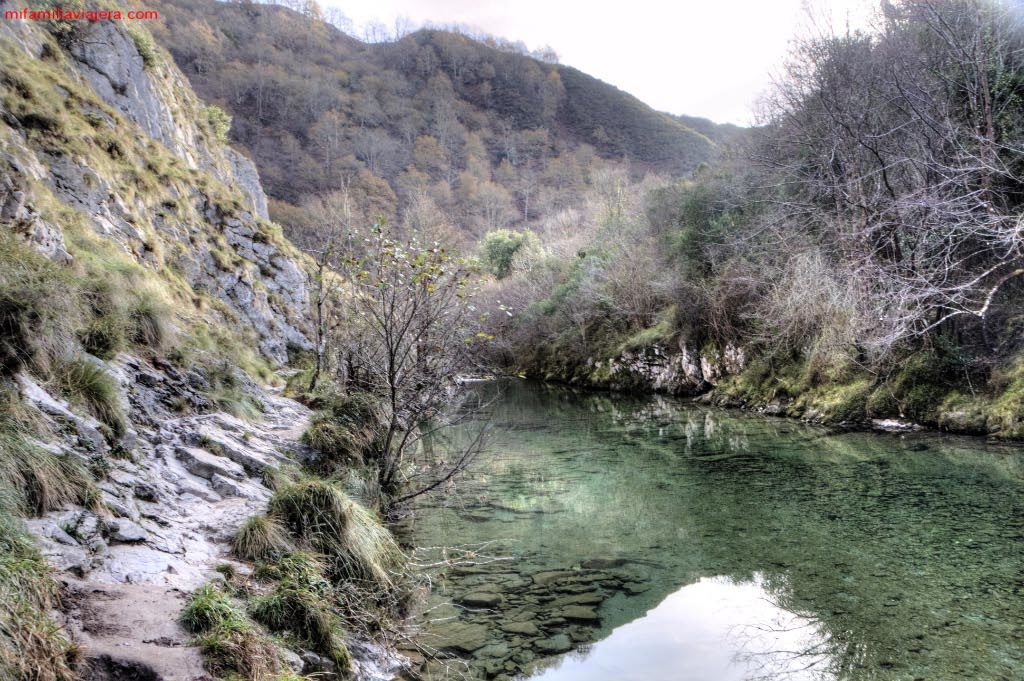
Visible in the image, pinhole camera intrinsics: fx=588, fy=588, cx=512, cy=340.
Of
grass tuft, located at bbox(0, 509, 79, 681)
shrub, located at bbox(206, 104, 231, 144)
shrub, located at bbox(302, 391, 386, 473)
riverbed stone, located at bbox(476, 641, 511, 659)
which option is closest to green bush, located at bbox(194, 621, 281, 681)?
grass tuft, located at bbox(0, 509, 79, 681)

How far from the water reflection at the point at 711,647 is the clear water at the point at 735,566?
0.06 ft

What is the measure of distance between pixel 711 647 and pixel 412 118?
8149 cm

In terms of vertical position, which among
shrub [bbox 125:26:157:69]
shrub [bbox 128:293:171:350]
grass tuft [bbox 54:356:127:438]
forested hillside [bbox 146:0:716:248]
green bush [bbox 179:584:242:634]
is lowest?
green bush [bbox 179:584:242:634]

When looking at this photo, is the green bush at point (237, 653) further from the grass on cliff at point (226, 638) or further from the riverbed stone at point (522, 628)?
the riverbed stone at point (522, 628)

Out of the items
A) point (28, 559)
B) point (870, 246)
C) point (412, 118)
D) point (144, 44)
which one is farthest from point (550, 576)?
point (412, 118)

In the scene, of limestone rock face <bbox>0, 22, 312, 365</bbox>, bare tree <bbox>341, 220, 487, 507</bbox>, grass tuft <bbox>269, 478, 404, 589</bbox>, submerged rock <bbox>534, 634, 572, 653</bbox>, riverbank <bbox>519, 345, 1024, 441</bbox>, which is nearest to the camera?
submerged rock <bbox>534, 634, 572, 653</bbox>

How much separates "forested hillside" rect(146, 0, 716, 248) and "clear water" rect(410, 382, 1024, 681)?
135ft

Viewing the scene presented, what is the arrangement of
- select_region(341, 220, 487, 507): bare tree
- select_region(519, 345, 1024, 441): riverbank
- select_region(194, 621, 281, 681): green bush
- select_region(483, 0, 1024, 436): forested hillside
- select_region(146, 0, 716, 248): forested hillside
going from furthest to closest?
select_region(146, 0, 716, 248): forested hillside, select_region(483, 0, 1024, 436): forested hillside, select_region(519, 345, 1024, 441): riverbank, select_region(341, 220, 487, 507): bare tree, select_region(194, 621, 281, 681): green bush

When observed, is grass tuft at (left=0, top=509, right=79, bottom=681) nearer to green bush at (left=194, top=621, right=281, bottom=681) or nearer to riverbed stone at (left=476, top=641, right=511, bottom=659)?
green bush at (left=194, top=621, right=281, bottom=681)

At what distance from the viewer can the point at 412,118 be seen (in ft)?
257

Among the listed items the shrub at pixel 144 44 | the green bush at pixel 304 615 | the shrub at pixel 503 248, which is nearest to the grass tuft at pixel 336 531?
the green bush at pixel 304 615

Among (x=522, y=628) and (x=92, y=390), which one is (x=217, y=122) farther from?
(x=522, y=628)

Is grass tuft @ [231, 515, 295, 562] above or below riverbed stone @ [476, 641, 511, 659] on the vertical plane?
above

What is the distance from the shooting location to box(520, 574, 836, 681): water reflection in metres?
4.45
